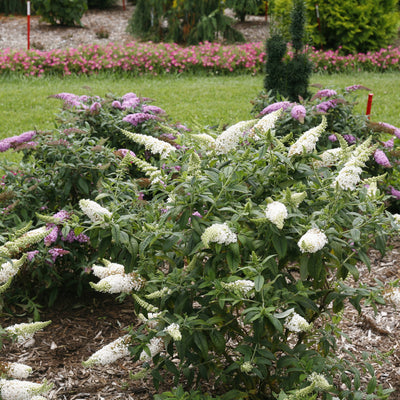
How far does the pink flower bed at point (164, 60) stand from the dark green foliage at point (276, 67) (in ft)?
11.0

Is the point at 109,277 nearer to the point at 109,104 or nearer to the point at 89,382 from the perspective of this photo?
the point at 89,382

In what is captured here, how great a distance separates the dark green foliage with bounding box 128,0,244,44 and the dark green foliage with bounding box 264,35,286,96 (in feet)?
16.8

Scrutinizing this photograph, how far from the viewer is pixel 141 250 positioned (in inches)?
85.3

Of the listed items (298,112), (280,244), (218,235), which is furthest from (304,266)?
(298,112)

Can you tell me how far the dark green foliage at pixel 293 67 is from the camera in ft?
22.7

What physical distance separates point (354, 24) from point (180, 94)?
5.25 meters

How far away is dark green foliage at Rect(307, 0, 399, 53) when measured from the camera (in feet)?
39.6

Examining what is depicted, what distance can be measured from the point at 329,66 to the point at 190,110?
4.36 m

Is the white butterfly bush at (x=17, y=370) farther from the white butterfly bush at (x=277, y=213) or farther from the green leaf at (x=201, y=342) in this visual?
the white butterfly bush at (x=277, y=213)

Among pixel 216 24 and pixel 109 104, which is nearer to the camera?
pixel 109 104

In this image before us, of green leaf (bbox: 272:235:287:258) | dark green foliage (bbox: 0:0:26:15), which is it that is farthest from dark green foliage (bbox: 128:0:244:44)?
green leaf (bbox: 272:235:287:258)

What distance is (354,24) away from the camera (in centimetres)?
1211

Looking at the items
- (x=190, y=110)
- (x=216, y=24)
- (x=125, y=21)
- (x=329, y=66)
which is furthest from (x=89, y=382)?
(x=125, y=21)

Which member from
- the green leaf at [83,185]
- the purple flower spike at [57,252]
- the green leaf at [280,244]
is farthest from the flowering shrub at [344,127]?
the green leaf at [280,244]
